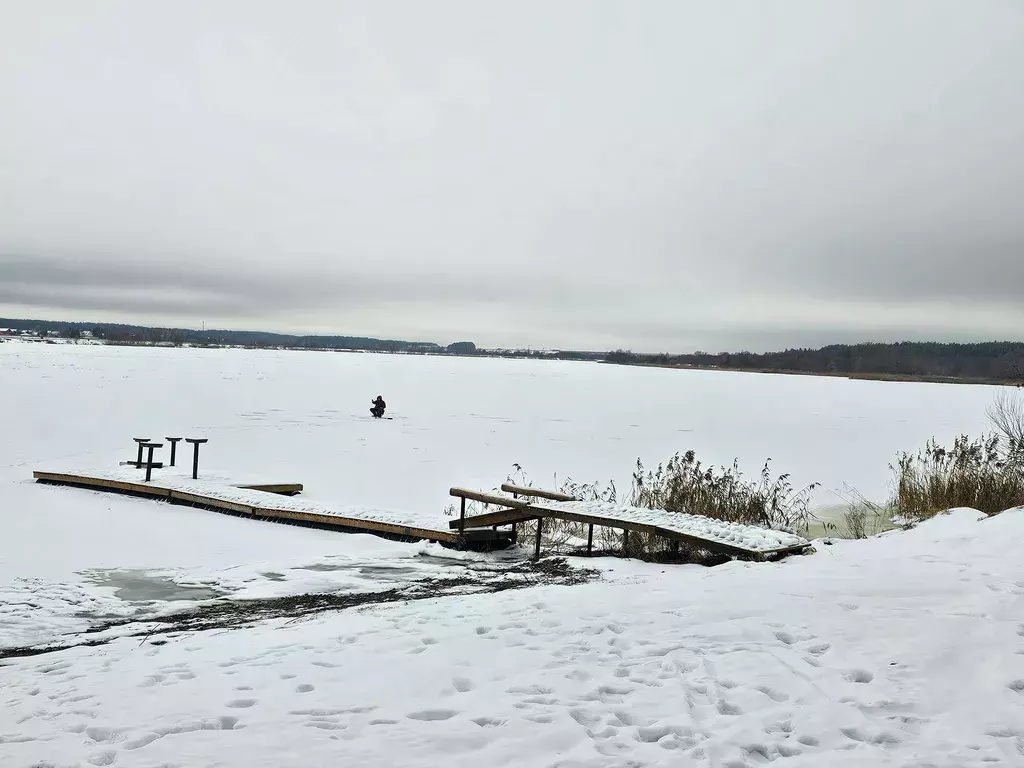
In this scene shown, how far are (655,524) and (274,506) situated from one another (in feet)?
21.6

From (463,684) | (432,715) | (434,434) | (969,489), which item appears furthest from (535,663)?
(434,434)

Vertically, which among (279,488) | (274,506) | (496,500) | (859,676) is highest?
(859,676)

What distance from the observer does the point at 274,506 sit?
482 inches

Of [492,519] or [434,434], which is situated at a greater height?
[492,519]

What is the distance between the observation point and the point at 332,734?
150 inches

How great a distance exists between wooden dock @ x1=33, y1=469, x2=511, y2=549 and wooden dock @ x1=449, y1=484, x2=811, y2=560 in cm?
29

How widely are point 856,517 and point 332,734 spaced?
422 inches

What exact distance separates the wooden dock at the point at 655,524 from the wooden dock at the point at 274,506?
0.29m

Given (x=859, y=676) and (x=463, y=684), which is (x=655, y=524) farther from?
(x=463, y=684)

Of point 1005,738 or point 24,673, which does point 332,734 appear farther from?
point 1005,738

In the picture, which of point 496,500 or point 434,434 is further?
point 434,434

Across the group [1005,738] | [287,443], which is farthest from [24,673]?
[287,443]

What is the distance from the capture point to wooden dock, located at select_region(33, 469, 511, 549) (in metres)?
10.3

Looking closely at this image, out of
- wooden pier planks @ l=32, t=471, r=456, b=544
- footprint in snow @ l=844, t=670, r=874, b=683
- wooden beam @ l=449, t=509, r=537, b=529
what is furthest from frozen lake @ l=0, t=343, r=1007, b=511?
footprint in snow @ l=844, t=670, r=874, b=683
